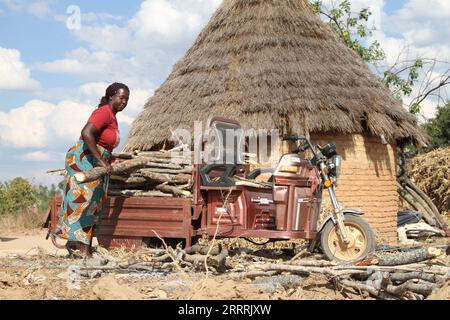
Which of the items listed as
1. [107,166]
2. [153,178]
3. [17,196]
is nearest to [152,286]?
[107,166]

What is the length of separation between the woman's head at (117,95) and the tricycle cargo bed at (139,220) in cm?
106

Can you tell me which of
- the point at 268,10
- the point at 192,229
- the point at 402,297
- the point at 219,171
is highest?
the point at 268,10

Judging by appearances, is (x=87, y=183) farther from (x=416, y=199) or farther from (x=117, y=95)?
(x=416, y=199)

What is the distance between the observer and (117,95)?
20.4 ft

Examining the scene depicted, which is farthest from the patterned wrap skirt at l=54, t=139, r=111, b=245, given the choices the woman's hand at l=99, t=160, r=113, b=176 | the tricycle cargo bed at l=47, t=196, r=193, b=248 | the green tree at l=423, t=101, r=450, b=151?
the green tree at l=423, t=101, r=450, b=151

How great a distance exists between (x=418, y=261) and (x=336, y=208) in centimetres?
92

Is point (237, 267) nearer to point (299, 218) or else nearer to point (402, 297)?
point (299, 218)

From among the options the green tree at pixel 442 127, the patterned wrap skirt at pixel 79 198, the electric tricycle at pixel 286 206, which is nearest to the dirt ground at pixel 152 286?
the patterned wrap skirt at pixel 79 198

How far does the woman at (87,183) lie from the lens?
6074mm

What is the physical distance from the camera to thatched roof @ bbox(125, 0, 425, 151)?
10.4 meters

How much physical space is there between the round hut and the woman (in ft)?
14.2

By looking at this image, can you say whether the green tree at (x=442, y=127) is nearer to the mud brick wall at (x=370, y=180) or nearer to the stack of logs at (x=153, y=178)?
the mud brick wall at (x=370, y=180)
